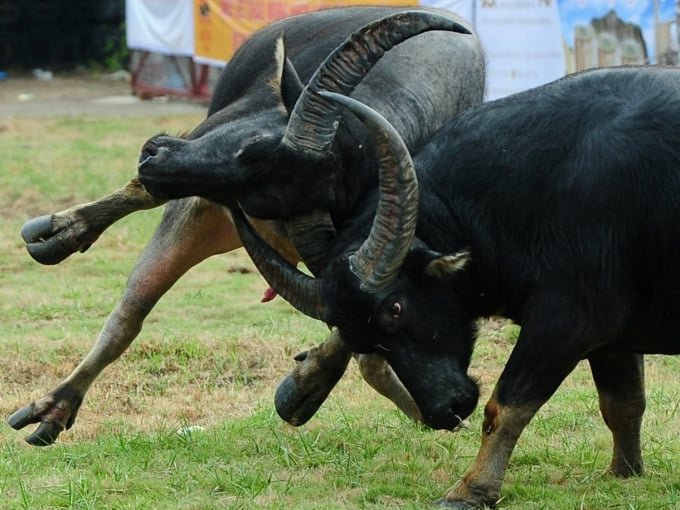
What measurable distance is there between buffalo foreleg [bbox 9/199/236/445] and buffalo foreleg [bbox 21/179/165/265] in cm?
18

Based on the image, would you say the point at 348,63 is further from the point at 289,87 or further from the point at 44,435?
the point at 44,435

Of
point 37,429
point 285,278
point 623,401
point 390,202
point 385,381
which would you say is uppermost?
point 390,202

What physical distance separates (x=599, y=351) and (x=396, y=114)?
4.66 feet

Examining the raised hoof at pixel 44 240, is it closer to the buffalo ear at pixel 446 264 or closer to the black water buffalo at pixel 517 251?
the black water buffalo at pixel 517 251

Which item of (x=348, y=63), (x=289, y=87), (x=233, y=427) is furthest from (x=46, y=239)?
(x=348, y=63)

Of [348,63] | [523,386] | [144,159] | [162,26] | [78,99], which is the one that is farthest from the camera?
[78,99]

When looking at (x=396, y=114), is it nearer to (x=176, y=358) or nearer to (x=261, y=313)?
(x=176, y=358)

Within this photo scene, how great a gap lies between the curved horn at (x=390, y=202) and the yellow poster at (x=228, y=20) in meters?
11.1

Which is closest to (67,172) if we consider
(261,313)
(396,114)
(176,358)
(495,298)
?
(261,313)

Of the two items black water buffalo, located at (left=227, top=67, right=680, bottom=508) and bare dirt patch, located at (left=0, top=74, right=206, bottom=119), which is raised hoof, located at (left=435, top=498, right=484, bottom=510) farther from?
bare dirt patch, located at (left=0, top=74, right=206, bottom=119)

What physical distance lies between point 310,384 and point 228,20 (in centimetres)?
1238

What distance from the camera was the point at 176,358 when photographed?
759cm

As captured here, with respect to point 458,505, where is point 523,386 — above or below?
above

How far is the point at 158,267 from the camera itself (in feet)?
22.1
